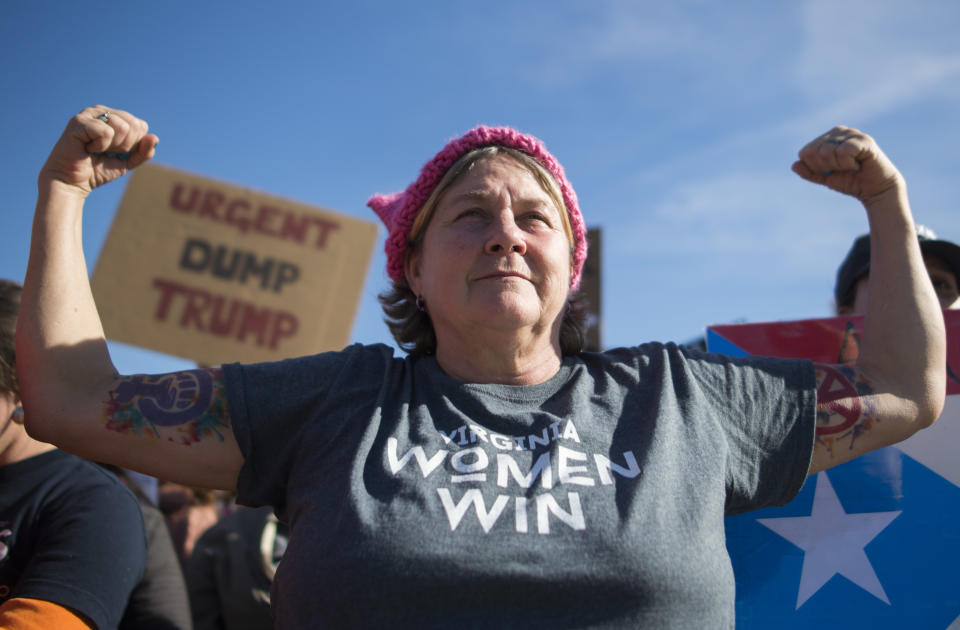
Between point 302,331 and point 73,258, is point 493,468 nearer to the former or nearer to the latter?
point 73,258

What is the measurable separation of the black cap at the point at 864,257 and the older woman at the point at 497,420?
1.11 metres

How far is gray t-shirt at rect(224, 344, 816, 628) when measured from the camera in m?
1.19

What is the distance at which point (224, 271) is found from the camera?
515 cm

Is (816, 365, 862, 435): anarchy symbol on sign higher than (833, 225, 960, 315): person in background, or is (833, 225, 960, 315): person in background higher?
(833, 225, 960, 315): person in background

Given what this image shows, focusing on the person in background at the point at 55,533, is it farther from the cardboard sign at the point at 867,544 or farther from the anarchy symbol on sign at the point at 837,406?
the anarchy symbol on sign at the point at 837,406

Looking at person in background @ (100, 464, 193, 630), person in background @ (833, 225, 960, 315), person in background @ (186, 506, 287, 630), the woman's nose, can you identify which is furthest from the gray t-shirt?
person in background @ (186, 506, 287, 630)

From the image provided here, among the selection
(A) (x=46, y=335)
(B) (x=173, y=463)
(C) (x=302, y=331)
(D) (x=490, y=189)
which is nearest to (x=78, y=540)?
(B) (x=173, y=463)

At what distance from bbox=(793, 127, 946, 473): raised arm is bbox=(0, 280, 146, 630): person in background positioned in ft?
5.40

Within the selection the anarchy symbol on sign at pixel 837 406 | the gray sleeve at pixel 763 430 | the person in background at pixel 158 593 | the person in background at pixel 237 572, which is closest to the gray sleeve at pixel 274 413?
the person in background at pixel 158 593

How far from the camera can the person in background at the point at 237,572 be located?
313 cm

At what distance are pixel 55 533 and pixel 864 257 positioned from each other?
9.19 ft

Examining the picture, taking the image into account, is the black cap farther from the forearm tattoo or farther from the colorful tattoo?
the colorful tattoo

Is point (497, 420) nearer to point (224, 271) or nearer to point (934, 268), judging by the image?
point (934, 268)

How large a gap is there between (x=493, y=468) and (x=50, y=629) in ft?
3.29
